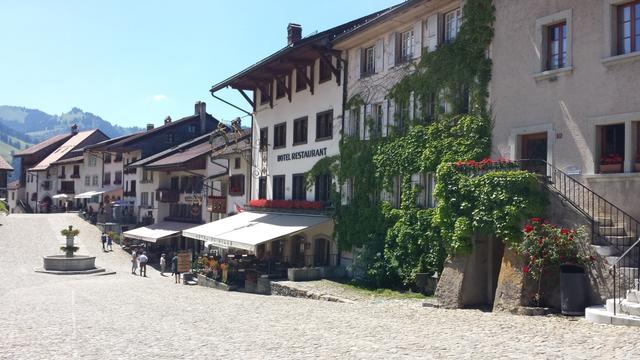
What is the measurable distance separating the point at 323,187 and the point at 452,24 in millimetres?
10122

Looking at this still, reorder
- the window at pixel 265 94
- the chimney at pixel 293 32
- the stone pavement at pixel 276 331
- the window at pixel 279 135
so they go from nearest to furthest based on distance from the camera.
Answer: the stone pavement at pixel 276 331
the window at pixel 279 135
the window at pixel 265 94
the chimney at pixel 293 32

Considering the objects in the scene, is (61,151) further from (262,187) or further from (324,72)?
(324,72)

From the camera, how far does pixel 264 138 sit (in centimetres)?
3356

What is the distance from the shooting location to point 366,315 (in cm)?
1517

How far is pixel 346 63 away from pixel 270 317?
13618 millimetres

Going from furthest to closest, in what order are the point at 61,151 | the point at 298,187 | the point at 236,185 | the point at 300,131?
the point at 61,151 → the point at 236,185 → the point at 300,131 → the point at 298,187

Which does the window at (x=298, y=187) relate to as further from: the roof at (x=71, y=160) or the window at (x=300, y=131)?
the roof at (x=71, y=160)

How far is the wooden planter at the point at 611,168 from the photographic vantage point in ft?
48.0

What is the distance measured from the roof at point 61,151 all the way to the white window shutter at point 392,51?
2615 inches

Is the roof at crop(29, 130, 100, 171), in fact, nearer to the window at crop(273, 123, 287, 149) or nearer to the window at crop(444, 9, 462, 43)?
the window at crop(273, 123, 287, 149)

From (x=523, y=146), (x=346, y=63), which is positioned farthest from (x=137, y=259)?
(x=523, y=146)

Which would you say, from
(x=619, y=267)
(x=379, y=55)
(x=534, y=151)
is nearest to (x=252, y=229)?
(x=379, y=55)

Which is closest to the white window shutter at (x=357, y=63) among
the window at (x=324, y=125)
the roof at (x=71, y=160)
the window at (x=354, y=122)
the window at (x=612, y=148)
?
the window at (x=354, y=122)

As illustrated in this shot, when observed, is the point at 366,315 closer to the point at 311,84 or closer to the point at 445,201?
the point at 445,201
